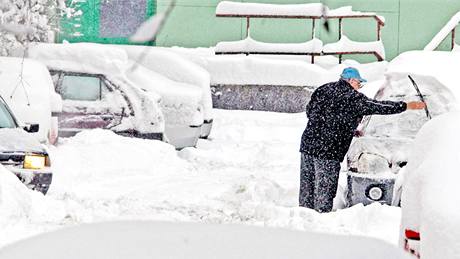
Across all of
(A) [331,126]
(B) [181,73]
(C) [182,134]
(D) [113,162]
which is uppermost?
(A) [331,126]

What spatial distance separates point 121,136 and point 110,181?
2037mm

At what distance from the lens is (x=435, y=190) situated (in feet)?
11.7

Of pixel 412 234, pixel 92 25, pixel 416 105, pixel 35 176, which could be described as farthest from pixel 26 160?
pixel 92 25

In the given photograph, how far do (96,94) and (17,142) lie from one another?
5.33 m

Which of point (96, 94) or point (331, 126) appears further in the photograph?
point (96, 94)

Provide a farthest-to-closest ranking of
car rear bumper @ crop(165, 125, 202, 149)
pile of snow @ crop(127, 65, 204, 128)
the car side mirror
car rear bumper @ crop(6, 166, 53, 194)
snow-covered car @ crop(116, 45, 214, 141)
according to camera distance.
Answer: snow-covered car @ crop(116, 45, 214, 141)
car rear bumper @ crop(165, 125, 202, 149)
pile of snow @ crop(127, 65, 204, 128)
the car side mirror
car rear bumper @ crop(6, 166, 53, 194)

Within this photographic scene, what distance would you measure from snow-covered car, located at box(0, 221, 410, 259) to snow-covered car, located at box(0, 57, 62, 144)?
932 cm

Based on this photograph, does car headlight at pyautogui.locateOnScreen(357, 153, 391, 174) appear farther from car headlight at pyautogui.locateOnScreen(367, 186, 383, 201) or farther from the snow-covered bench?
the snow-covered bench

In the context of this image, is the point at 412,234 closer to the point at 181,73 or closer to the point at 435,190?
the point at 435,190

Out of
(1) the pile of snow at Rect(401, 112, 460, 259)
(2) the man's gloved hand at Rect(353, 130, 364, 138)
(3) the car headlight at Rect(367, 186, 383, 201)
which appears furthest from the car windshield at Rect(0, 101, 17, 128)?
(1) the pile of snow at Rect(401, 112, 460, 259)

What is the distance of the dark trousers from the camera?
8.19 meters

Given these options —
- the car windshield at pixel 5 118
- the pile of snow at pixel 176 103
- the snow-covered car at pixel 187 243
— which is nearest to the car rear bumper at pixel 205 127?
the pile of snow at pixel 176 103

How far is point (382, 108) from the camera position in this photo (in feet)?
25.3

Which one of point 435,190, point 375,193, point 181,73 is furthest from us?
point 181,73
